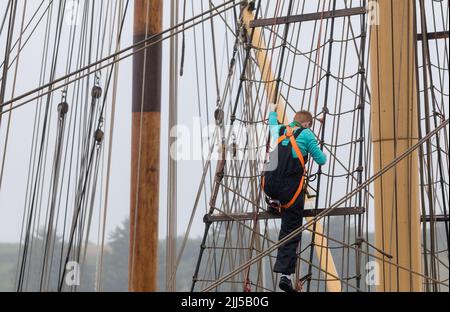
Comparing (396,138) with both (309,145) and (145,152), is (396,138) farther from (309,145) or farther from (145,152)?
(145,152)

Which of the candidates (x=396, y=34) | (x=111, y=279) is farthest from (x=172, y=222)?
(x=111, y=279)

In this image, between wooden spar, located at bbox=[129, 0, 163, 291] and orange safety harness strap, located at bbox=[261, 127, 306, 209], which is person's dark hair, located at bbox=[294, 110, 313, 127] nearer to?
orange safety harness strap, located at bbox=[261, 127, 306, 209]

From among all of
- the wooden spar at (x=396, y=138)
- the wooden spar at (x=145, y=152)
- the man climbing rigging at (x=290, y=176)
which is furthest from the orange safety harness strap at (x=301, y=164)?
the wooden spar at (x=145, y=152)

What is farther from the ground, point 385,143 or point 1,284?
point 1,284

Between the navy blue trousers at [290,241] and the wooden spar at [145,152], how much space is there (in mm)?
868

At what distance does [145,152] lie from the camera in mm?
5398

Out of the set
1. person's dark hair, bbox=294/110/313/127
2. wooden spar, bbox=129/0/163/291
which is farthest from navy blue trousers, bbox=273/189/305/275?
wooden spar, bbox=129/0/163/291

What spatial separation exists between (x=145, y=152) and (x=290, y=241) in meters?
1.07

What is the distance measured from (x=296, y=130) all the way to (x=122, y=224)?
46.2 metres

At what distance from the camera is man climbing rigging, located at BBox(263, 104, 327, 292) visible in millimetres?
5738

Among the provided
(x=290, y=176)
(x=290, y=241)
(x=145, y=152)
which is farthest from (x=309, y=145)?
(x=145, y=152)
